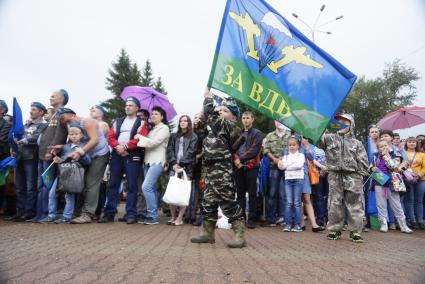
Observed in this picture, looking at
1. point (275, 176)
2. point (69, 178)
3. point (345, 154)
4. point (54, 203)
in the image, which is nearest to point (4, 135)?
point (54, 203)

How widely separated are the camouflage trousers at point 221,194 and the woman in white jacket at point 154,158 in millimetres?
2526

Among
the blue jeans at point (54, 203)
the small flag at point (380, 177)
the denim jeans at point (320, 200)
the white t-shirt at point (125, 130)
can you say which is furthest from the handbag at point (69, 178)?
the small flag at point (380, 177)

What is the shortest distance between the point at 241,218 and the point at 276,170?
3292 millimetres

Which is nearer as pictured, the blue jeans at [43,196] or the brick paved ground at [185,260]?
the brick paved ground at [185,260]

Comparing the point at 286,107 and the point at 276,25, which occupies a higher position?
the point at 276,25

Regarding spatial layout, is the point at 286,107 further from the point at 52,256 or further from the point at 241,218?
the point at 52,256

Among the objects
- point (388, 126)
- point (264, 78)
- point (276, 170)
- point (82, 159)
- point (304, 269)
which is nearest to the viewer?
point (304, 269)

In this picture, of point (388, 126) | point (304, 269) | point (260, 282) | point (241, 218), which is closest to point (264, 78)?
point (241, 218)

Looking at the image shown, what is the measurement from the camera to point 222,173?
4.79m

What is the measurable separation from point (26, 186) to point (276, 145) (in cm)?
531

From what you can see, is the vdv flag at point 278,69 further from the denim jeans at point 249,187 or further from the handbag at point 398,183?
the handbag at point 398,183

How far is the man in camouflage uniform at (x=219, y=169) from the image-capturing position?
185 inches

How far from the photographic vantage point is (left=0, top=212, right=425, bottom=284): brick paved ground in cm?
279

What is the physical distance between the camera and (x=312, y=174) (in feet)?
25.7
